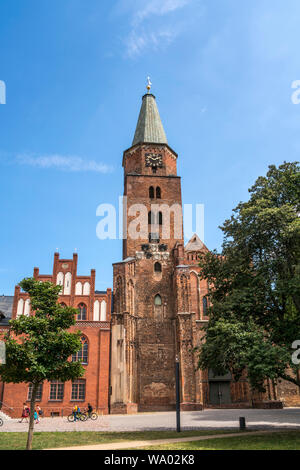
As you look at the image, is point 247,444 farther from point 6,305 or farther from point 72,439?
point 6,305

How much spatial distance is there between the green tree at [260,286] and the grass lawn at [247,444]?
82.7 inches

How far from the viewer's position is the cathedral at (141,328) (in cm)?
3319

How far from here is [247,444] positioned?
12.7 metres

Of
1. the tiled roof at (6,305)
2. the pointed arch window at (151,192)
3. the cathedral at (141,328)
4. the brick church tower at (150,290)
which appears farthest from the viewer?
the pointed arch window at (151,192)

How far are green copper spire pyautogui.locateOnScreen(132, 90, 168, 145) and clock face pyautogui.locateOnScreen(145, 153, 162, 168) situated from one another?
5.30 feet

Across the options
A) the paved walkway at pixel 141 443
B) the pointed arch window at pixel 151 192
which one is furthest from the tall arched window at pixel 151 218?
the paved walkway at pixel 141 443

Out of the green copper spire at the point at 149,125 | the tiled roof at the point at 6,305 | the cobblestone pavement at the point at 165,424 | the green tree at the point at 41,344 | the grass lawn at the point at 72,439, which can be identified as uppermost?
the green copper spire at the point at 149,125

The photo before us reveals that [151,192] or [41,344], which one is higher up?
[151,192]

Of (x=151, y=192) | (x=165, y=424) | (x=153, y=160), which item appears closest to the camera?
(x=165, y=424)

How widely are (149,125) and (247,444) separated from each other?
39.9m

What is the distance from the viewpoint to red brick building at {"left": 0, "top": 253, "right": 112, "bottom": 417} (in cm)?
3281

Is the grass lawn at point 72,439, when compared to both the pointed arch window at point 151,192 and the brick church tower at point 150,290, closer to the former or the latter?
the brick church tower at point 150,290

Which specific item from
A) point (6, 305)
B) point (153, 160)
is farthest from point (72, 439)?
point (153, 160)

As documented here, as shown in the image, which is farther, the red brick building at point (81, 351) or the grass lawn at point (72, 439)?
the red brick building at point (81, 351)
